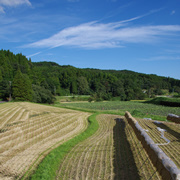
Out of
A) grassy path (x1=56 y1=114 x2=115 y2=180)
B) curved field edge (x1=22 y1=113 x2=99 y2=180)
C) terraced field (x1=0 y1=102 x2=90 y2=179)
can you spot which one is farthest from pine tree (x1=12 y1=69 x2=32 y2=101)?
grassy path (x1=56 y1=114 x2=115 y2=180)

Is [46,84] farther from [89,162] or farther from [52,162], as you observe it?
[89,162]

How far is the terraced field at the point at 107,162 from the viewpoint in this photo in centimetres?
648

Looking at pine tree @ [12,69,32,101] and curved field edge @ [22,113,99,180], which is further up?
pine tree @ [12,69,32,101]

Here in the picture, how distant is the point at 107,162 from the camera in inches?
301

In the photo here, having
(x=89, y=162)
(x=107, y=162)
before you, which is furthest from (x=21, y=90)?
(x=107, y=162)

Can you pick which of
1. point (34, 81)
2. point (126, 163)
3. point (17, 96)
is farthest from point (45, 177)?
point (34, 81)

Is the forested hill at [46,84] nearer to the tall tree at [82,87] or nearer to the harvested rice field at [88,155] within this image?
the tall tree at [82,87]

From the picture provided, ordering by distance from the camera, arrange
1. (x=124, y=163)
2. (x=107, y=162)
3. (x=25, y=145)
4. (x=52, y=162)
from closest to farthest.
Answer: (x=124, y=163) → (x=107, y=162) → (x=52, y=162) → (x=25, y=145)

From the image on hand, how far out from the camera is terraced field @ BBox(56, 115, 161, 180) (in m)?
6.48

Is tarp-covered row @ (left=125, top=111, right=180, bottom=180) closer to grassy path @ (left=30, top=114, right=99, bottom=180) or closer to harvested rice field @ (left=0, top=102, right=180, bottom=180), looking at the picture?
harvested rice field @ (left=0, top=102, right=180, bottom=180)

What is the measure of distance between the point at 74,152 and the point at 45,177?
2.95 m

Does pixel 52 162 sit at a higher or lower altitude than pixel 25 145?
higher

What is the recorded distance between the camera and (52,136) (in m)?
12.3

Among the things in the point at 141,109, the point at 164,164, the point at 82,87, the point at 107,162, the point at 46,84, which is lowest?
the point at 141,109
